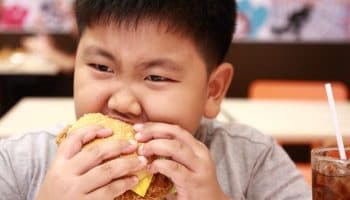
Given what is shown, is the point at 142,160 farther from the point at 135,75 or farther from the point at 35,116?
the point at 35,116

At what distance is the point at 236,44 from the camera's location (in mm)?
5477

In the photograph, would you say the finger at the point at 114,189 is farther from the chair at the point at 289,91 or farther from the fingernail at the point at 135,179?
the chair at the point at 289,91

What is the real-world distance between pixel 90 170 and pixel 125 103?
0.16 m

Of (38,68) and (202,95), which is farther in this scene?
(38,68)

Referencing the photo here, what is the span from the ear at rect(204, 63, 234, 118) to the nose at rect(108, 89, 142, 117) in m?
0.28

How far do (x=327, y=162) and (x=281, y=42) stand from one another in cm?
461

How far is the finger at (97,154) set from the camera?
Answer: 972 mm

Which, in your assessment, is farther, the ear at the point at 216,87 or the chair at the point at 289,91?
the chair at the point at 289,91

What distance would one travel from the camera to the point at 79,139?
39.3 inches

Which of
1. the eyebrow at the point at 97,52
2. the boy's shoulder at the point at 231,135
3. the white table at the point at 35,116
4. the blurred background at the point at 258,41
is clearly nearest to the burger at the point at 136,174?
the eyebrow at the point at 97,52

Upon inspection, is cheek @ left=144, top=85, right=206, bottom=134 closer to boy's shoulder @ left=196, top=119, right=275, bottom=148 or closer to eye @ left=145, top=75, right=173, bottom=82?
eye @ left=145, top=75, right=173, bottom=82

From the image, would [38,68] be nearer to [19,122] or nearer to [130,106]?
[19,122]

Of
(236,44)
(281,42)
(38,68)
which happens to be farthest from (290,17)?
(38,68)

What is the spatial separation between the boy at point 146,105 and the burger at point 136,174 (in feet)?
0.06
